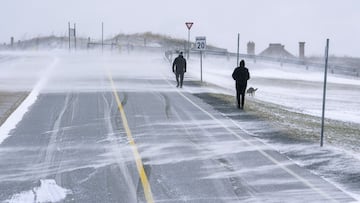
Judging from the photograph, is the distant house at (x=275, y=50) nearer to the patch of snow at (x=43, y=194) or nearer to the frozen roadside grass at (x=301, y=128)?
the frozen roadside grass at (x=301, y=128)

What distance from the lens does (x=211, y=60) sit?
189 feet

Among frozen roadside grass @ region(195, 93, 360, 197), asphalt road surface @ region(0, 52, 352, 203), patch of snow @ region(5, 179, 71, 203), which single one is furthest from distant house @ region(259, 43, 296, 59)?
patch of snow @ region(5, 179, 71, 203)

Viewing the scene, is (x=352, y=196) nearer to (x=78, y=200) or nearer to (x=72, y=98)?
(x=78, y=200)

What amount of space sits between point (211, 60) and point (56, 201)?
4940 cm

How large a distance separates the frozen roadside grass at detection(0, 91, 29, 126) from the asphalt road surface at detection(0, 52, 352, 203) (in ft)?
2.43

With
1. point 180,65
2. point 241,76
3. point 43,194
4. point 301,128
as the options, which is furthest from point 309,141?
point 180,65

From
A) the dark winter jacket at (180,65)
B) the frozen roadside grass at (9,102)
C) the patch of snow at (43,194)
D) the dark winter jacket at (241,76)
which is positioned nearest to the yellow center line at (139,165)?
the patch of snow at (43,194)

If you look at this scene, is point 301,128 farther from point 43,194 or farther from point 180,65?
point 180,65

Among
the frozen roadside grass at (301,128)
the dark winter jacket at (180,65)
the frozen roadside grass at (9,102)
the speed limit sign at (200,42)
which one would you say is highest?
the speed limit sign at (200,42)

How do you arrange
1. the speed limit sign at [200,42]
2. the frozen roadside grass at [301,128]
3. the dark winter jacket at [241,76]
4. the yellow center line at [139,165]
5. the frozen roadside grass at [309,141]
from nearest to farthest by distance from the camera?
the yellow center line at [139,165], the frozen roadside grass at [309,141], the frozen roadside grass at [301,128], the dark winter jacket at [241,76], the speed limit sign at [200,42]

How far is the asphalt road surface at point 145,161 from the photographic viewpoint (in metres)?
9.32

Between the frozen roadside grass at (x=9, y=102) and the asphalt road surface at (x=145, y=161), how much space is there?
2.43 feet

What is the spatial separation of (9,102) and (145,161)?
34.3ft

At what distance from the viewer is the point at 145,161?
11.5 m
